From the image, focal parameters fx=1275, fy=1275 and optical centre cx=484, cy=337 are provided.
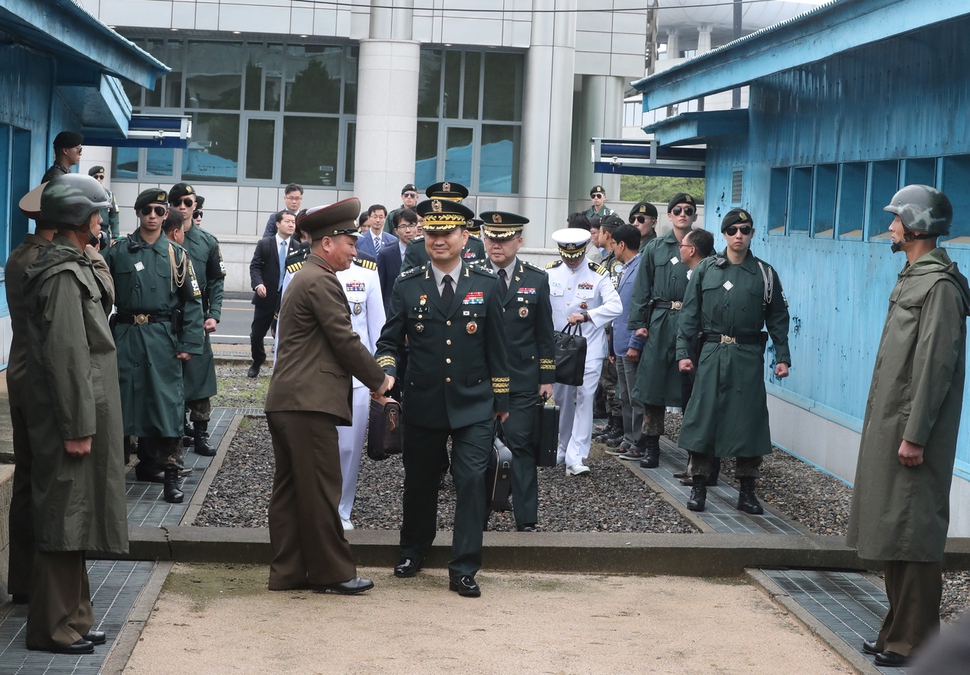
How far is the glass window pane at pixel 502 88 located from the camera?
29.4 meters

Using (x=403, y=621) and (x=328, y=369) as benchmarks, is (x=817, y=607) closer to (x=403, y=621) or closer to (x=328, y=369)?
(x=403, y=621)

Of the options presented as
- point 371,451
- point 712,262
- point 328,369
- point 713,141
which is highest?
point 713,141

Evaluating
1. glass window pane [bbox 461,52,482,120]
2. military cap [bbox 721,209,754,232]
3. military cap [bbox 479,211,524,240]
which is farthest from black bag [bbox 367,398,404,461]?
glass window pane [bbox 461,52,482,120]

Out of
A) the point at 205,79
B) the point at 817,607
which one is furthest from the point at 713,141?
the point at 205,79

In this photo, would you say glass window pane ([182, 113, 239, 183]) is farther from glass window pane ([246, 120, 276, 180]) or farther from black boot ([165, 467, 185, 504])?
black boot ([165, 467, 185, 504])

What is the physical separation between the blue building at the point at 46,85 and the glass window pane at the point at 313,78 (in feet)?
46.5

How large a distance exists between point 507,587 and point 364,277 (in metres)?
2.13

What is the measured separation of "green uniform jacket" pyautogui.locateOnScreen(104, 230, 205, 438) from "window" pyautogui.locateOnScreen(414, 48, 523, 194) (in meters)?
21.4

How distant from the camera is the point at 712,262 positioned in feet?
28.5

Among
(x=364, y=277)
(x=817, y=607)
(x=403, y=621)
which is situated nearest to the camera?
(x=403, y=621)

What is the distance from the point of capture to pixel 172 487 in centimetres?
828

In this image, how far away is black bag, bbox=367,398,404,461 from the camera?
6.71 meters

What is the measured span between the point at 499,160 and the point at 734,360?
2197 centimetres

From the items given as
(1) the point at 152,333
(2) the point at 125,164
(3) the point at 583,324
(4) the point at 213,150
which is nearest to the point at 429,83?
(4) the point at 213,150
